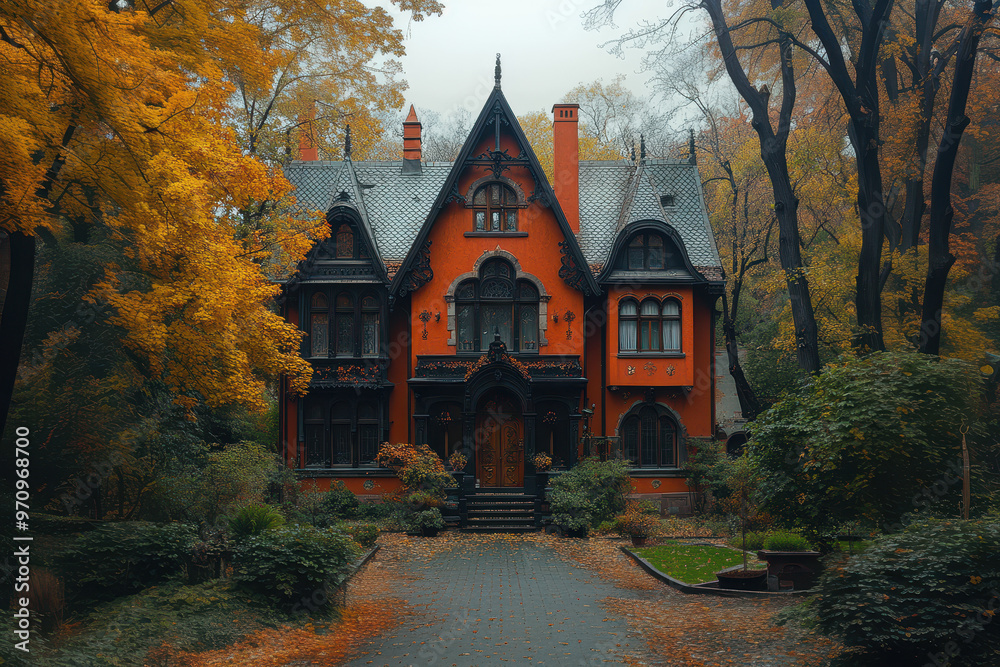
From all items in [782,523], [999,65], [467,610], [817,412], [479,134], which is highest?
[999,65]

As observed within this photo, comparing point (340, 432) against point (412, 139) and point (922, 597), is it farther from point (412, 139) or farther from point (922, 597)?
point (922, 597)

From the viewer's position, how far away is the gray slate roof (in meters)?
25.9

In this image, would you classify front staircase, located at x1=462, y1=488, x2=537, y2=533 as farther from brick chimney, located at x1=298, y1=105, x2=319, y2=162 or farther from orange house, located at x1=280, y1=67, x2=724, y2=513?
brick chimney, located at x1=298, y1=105, x2=319, y2=162

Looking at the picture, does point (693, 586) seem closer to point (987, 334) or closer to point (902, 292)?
point (902, 292)

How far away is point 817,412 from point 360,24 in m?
14.2

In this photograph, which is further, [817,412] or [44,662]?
[817,412]

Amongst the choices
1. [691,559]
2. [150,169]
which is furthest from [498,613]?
[150,169]

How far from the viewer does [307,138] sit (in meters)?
27.0

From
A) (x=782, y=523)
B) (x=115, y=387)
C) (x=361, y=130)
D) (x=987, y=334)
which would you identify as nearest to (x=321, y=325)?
(x=361, y=130)

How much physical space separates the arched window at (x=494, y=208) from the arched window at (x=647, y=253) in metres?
3.99

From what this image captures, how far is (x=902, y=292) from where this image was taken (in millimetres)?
24000

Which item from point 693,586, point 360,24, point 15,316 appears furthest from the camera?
point 360,24

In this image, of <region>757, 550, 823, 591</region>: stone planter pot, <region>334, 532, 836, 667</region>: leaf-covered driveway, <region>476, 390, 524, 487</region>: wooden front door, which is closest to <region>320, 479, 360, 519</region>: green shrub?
<region>476, 390, 524, 487</region>: wooden front door

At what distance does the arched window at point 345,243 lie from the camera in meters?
25.3
